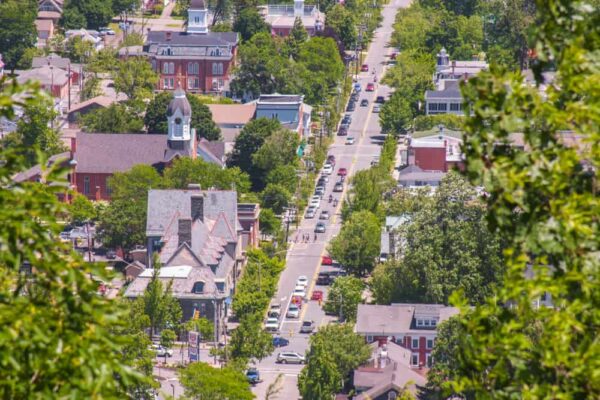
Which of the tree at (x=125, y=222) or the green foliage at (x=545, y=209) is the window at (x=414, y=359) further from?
the green foliage at (x=545, y=209)

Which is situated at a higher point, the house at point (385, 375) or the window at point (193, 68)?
the house at point (385, 375)

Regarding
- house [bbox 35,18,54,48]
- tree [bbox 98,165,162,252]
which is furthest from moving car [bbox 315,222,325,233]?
house [bbox 35,18,54,48]

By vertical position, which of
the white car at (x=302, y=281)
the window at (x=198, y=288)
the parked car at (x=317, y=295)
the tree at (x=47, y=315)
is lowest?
the parked car at (x=317, y=295)

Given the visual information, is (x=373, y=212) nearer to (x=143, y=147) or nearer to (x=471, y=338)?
(x=143, y=147)

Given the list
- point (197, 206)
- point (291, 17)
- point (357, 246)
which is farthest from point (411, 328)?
point (291, 17)

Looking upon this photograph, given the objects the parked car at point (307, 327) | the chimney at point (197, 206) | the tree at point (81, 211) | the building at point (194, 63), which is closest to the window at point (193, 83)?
the building at point (194, 63)

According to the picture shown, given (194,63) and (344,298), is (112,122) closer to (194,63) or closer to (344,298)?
(194,63)

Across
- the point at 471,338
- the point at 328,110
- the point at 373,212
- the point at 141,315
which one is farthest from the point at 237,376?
the point at 328,110
